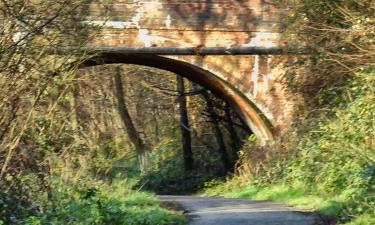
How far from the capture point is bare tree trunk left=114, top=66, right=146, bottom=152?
27.6 meters

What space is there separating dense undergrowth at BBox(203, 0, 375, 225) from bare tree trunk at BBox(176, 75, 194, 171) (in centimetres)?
689

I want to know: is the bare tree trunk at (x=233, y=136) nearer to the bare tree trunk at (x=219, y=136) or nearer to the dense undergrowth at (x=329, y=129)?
the bare tree trunk at (x=219, y=136)

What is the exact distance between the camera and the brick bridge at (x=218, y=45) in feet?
54.6

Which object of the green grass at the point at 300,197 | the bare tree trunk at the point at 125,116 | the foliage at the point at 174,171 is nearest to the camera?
the green grass at the point at 300,197

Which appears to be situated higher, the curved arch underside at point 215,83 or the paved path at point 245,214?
the curved arch underside at point 215,83

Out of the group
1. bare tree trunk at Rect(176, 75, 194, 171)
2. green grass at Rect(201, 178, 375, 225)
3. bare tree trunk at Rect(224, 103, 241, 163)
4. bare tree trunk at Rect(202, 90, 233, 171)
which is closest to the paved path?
green grass at Rect(201, 178, 375, 225)

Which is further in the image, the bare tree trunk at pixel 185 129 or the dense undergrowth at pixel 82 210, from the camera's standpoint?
the bare tree trunk at pixel 185 129

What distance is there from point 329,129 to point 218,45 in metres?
3.96

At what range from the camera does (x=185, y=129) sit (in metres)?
26.1

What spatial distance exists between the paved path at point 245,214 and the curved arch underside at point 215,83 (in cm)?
474

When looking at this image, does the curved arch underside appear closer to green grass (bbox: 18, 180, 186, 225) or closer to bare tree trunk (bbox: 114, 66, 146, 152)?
green grass (bbox: 18, 180, 186, 225)

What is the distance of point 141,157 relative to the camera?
1104 inches

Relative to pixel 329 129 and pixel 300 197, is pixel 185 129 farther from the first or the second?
pixel 300 197

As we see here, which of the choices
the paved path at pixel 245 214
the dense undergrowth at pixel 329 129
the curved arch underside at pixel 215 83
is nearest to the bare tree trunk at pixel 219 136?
the dense undergrowth at pixel 329 129
